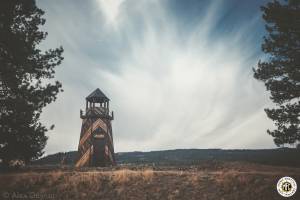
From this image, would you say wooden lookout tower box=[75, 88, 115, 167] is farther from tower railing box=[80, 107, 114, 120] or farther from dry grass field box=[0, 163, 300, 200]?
dry grass field box=[0, 163, 300, 200]

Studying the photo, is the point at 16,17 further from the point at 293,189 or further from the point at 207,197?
the point at 293,189

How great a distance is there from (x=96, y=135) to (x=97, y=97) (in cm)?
428

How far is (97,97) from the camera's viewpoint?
107 feet

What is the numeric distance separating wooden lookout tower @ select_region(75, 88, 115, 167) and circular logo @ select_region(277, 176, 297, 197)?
826 inches

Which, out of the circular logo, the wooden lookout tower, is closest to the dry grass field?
the circular logo

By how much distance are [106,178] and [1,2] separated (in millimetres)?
12012

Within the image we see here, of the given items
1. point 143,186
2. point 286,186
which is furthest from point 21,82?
point 286,186

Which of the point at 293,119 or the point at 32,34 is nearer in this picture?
the point at 32,34

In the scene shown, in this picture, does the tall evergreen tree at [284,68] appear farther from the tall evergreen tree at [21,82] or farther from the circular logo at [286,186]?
the tall evergreen tree at [21,82]

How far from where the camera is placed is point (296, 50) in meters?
19.8

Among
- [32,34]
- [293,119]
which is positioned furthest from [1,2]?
[293,119]

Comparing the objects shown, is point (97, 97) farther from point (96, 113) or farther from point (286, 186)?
point (286, 186)

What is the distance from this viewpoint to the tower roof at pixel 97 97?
107ft

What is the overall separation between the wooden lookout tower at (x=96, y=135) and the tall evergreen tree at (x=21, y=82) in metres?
13.7
